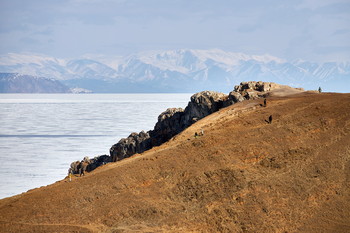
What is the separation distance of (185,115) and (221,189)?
36.5 m

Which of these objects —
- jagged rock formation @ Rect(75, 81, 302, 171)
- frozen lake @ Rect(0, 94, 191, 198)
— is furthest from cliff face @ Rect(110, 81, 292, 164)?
frozen lake @ Rect(0, 94, 191, 198)

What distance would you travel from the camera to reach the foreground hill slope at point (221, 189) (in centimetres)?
2566

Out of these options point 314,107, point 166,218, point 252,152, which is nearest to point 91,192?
point 166,218

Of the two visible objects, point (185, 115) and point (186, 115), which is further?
point (185, 115)

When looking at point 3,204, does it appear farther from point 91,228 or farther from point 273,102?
point 273,102

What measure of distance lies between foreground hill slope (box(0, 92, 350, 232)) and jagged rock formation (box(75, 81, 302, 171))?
21.4 meters

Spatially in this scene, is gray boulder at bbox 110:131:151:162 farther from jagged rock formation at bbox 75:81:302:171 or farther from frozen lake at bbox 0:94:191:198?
frozen lake at bbox 0:94:191:198

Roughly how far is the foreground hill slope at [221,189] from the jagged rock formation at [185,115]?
70.2 ft

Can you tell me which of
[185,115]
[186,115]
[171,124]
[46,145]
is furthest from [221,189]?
[46,145]

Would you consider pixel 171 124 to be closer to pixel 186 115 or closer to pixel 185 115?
pixel 185 115

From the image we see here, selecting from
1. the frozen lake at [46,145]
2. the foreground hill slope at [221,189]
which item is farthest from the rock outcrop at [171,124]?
the foreground hill slope at [221,189]

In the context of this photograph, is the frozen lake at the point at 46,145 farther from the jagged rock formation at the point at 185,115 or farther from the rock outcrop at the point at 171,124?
the rock outcrop at the point at 171,124

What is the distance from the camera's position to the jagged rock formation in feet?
192

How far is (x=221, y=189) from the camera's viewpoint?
93.2ft
